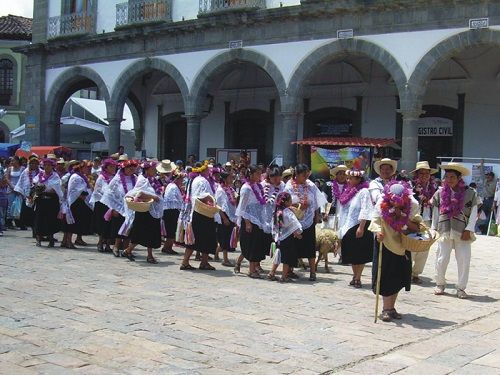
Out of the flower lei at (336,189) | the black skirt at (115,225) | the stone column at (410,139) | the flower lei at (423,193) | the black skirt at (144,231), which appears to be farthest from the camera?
the stone column at (410,139)

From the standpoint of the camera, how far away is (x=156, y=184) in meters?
11.6

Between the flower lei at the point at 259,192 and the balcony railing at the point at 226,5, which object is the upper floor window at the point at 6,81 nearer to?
the balcony railing at the point at 226,5

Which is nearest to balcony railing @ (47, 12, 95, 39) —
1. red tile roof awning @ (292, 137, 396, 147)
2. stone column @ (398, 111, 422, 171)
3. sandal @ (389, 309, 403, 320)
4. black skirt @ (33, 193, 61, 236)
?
red tile roof awning @ (292, 137, 396, 147)

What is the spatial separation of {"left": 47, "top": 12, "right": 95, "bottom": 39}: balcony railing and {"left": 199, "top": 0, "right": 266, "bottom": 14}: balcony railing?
18.4 ft

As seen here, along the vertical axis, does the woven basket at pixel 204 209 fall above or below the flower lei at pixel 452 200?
below

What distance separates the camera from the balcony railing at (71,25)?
26.2 meters

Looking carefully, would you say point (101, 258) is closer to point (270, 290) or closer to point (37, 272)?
point (37, 272)

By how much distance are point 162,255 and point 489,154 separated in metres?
13.0

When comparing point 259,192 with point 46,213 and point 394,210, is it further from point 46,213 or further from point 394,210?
point 46,213

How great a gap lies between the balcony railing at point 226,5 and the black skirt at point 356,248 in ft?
44.0

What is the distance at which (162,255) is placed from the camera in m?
12.5

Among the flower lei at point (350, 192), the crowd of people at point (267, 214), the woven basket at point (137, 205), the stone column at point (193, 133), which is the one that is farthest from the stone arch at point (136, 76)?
the flower lei at point (350, 192)

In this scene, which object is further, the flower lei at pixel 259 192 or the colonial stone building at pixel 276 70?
the colonial stone building at pixel 276 70

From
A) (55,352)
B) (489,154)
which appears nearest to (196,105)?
(489,154)
